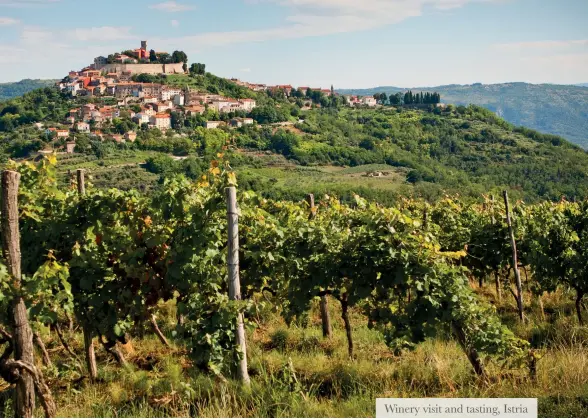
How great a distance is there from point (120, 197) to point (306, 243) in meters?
1.70

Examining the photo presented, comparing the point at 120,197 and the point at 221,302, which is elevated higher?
the point at 120,197

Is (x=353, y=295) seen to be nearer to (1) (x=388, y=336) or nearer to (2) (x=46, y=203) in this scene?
(1) (x=388, y=336)

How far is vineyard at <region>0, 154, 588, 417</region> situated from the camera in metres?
3.65

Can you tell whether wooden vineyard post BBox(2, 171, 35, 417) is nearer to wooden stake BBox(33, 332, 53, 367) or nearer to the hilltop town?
wooden stake BBox(33, 332, 53, 367)

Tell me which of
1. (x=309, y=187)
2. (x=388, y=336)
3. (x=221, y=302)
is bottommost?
(x=309, y=187)

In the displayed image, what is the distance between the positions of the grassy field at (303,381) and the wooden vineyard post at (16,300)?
0.48 meters

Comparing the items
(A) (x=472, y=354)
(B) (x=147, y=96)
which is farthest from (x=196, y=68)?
(A) (x=472, y=354)

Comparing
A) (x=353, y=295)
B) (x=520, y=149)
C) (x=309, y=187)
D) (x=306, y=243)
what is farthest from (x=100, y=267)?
(x=520, y=149)

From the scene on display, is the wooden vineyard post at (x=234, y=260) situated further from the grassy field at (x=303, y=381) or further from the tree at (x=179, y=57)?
the tree at (x=179, y=57)

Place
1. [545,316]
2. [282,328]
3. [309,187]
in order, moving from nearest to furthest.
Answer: [282,328] < [545,316] < [309,187]

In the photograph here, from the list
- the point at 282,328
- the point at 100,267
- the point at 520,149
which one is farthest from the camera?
the point at 520,149

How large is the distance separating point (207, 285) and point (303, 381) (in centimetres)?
109

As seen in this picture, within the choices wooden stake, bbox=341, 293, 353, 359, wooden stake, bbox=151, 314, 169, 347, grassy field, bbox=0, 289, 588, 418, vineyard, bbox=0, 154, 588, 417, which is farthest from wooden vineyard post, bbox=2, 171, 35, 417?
wooden stake, bbox=341, 293, 353, 359

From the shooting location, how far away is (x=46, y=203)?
16.1 feet
